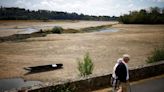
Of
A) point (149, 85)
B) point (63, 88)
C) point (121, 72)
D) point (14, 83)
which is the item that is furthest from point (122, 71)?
point (14, 83)

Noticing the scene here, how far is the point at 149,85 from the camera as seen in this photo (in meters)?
12.3

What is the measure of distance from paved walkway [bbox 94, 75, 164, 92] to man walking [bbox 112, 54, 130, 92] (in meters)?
1.79

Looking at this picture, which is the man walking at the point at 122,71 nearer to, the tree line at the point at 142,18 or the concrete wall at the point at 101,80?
the concrete wall at the point at 101,80

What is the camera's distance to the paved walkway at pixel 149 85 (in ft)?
37.9

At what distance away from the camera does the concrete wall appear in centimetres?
1092

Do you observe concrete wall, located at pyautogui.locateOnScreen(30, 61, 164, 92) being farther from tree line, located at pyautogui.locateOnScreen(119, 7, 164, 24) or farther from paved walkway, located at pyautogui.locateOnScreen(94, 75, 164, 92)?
tree line, located at pyautogui.locateOnScreen(119, 7, 164, 24)

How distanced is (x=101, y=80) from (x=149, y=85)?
2.16 meters

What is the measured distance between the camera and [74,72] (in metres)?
22.0

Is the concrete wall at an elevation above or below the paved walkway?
above

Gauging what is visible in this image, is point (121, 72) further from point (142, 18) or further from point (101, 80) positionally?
point (142, 18)

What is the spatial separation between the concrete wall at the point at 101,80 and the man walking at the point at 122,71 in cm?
218

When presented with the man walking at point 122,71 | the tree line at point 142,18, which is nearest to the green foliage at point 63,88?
the man walking at point 122,71

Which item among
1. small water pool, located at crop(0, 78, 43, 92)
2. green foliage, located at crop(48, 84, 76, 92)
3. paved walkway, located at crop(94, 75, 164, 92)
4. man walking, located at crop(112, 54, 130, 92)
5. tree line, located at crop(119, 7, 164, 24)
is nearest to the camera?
man walking, located at crop(112, 54, 130, 92)

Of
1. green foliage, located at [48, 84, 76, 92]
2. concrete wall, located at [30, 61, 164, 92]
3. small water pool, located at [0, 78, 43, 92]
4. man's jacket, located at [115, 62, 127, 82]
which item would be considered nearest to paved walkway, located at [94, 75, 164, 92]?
concrete wall, located at [30, 61, 164, 92]
